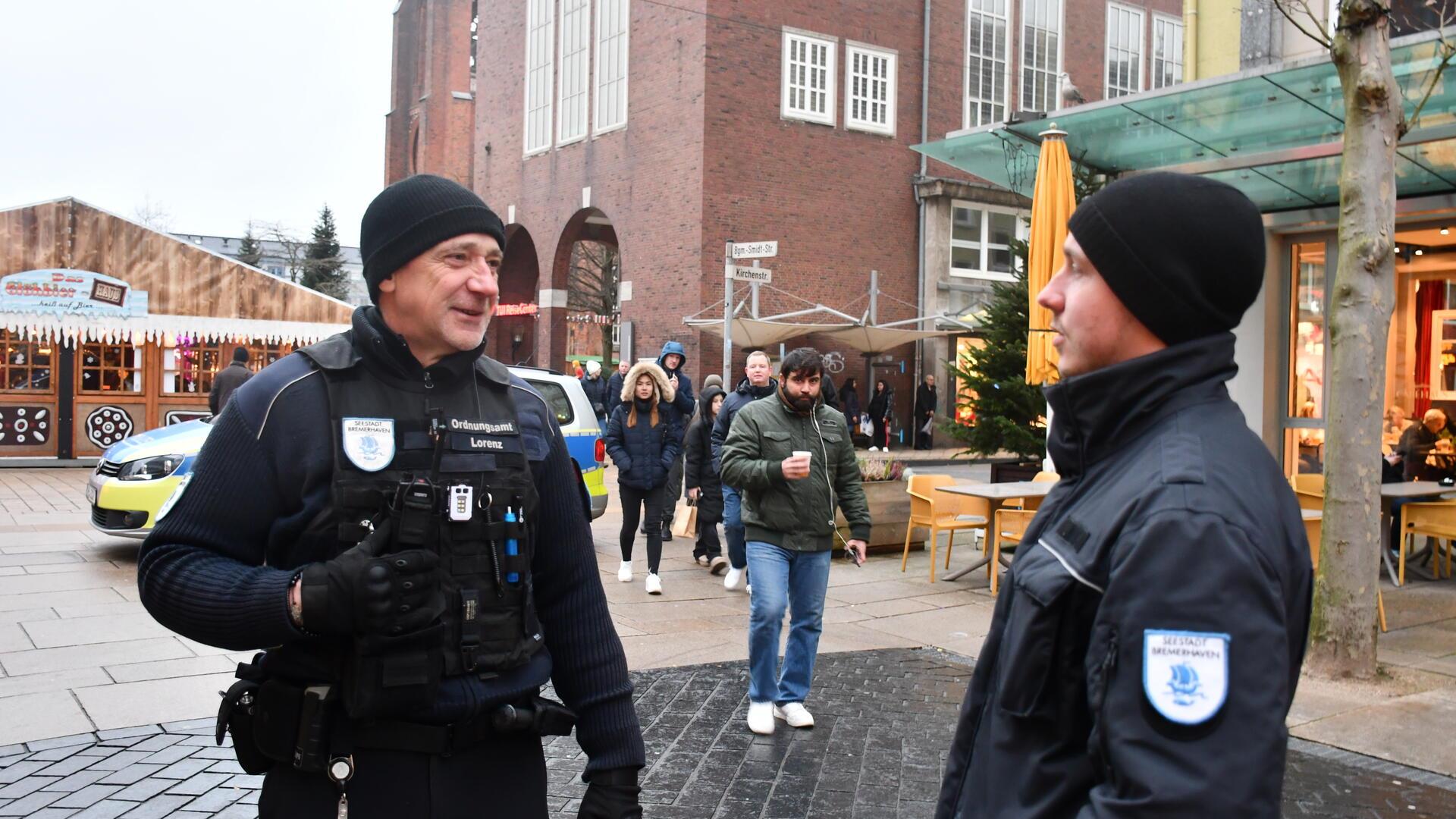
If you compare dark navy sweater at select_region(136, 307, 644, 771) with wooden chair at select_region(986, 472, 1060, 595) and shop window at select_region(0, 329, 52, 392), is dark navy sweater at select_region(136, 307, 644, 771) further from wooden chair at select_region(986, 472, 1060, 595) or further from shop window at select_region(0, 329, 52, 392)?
shop window at select_region(0, 329, 52, 392)

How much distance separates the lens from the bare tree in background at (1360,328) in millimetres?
7102

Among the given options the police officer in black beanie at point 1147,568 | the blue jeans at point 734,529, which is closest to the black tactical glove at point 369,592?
the police officer in black beanie at point 1147,568

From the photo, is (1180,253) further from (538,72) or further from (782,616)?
(538,72)

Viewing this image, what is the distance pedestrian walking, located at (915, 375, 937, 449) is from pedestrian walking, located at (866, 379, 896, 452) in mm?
849

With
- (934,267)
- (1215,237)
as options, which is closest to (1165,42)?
(934,267)

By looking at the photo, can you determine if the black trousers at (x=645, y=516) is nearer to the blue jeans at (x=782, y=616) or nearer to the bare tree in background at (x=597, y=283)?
the blue jeans at (x=782, y=616)

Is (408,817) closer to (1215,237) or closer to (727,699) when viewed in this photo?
(1215,237)

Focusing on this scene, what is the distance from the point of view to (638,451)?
10.6 metres

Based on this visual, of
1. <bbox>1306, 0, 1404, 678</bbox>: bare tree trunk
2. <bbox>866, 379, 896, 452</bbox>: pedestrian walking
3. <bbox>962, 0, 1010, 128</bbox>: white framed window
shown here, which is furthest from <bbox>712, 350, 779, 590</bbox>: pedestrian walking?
<bbox>962, 0, 1010, 128</bbox>: white framed window

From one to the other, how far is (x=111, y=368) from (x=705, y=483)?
1451 centimetres

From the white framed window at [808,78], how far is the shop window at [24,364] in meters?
16.5

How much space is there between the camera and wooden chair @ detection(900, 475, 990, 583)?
1077cm

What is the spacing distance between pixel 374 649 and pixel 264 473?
0.41m

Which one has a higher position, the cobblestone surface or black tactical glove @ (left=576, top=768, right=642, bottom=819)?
black tactical glove @ (left=576, top=768, right=642, bottom=819)
